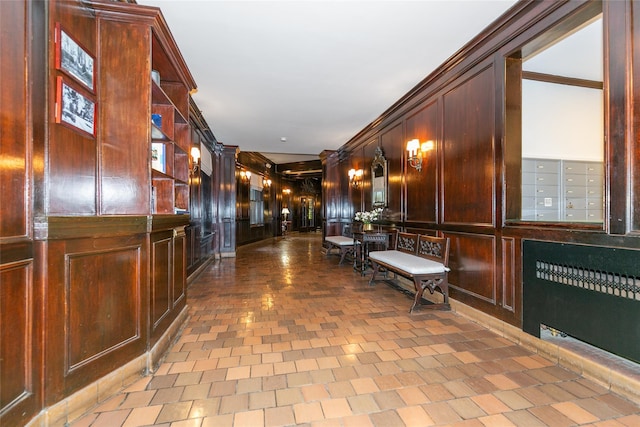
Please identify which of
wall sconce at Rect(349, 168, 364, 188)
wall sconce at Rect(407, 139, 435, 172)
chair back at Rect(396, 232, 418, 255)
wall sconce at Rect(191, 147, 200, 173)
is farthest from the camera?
wall sconce at Rect(349, 168, 364, 188)

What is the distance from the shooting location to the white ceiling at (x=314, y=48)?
2.33 meters

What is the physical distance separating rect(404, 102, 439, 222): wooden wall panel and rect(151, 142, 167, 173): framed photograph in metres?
3.04

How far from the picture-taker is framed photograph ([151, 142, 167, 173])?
2.44 m

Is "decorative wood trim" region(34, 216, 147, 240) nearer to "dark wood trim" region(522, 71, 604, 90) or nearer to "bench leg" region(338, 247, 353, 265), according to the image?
"dark wood trim" region(522, 71, 604, 90)

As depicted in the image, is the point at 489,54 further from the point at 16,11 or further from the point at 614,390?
the point at 16,11

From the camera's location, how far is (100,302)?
1.71 metres

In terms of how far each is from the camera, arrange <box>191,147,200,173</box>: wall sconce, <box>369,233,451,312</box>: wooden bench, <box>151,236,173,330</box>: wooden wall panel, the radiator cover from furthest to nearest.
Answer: <box>191,147,200,173</box>: wall sconce
<box>369,233,451,312</box>: wooden bench
<box>151,236,173,330</box>: wooden wall panel
the radiator cover

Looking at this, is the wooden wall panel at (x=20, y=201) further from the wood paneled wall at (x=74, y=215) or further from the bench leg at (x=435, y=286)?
the bench leg at (x=435, y=286)

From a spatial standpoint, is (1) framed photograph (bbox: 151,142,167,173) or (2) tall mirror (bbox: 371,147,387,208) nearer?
(1) framed photograph (bbox: 151,142,167,173)

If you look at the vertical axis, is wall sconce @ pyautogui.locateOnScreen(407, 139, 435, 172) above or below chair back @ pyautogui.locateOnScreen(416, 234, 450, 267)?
above

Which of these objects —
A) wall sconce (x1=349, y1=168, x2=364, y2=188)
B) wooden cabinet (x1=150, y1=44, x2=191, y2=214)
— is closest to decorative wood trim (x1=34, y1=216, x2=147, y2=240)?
wooden cabinet (x1=150, y1=44, x2=191, y2=214)

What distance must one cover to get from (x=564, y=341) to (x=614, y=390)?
16.9 inches

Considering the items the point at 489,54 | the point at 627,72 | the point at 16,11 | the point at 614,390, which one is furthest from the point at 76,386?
the point at 489,54

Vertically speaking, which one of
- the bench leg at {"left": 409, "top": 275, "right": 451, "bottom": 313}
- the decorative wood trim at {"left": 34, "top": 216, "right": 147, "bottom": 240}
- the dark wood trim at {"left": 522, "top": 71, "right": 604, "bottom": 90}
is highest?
the dark wood trim at {"left": 522, "top": 71, "right": 604, "bottom": 90}
